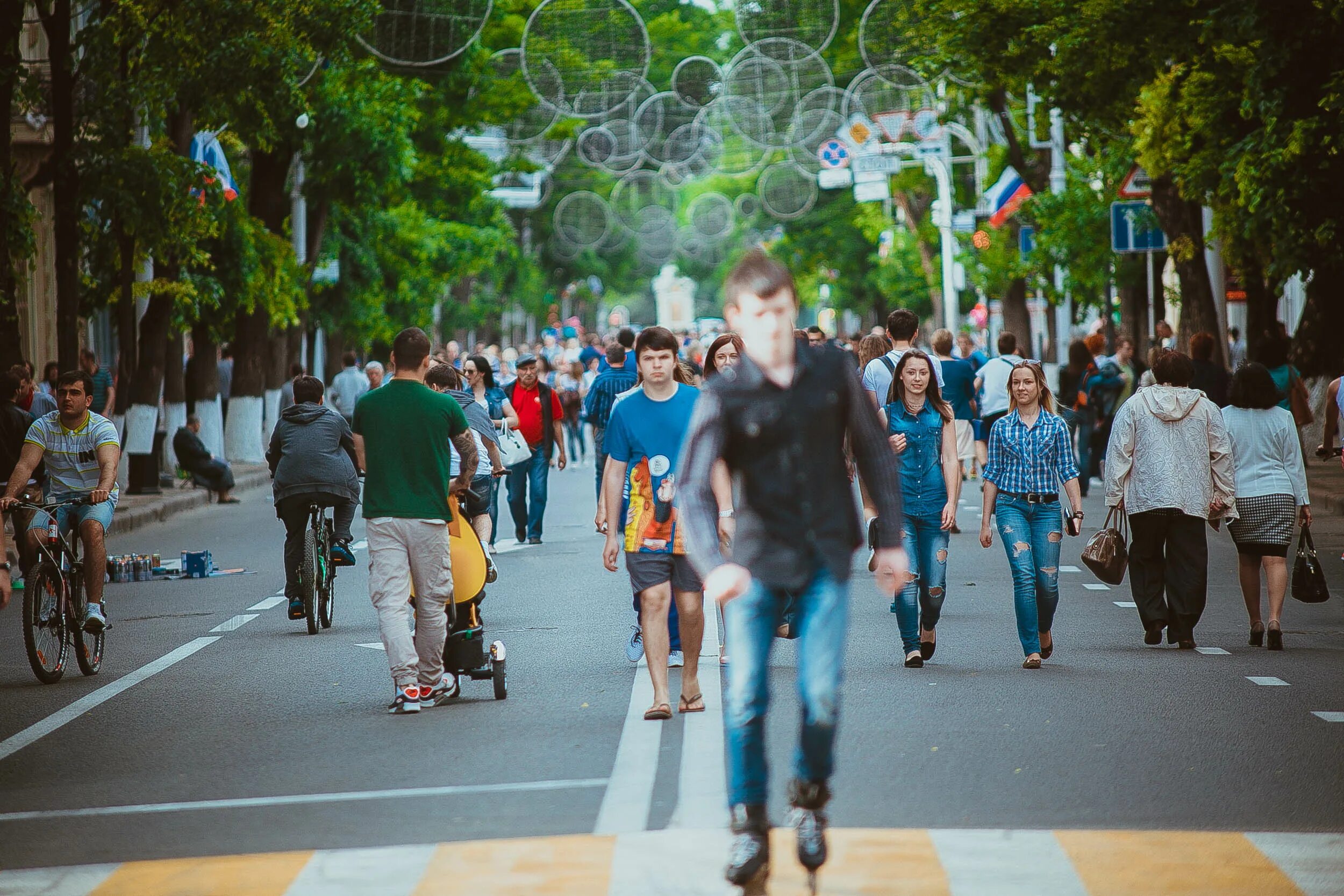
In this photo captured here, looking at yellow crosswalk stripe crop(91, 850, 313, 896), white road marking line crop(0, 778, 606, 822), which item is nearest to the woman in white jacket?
white road marking line crop(0, 778, 606, 822)

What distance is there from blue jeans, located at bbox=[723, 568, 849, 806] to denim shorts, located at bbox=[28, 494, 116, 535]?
21.8ft

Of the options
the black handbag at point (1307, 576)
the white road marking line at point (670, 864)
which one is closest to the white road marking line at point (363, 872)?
the white road marking line at point (670, 864)

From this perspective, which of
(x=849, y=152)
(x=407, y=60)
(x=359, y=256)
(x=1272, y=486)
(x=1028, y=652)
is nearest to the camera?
(x=1028, y=652)

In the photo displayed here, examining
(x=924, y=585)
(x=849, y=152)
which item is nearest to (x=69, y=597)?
(x=924, y=585)

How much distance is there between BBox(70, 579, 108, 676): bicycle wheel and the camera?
11.0m

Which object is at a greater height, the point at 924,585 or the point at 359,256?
the point at 359,256

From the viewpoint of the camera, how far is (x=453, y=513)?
9766 mm

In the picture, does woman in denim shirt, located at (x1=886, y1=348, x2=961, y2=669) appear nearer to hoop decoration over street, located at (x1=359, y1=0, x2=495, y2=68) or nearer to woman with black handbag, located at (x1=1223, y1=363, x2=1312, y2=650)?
woman with black handbag, located at (x1=1223, y1=363, x2=1312, y2=650)

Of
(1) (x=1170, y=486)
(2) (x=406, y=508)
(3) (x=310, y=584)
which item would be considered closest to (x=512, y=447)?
(3) (x=310, y=584)

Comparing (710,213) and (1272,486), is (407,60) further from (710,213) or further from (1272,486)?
(710,213)

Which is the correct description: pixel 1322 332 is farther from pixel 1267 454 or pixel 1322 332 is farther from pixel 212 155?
pixel 212 155

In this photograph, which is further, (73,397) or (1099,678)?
(73,397)

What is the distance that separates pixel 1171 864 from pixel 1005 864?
0.52 metres

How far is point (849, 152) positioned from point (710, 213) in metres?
4.18
